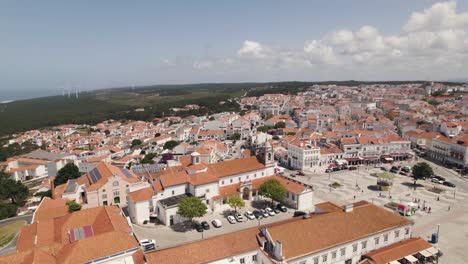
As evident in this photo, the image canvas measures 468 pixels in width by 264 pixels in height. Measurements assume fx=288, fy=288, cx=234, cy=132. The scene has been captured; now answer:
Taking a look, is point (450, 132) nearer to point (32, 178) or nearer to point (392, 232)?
point (392, 232)

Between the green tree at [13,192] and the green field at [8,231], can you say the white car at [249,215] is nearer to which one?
the green field at [8,231]

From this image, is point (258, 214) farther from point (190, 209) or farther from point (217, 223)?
point (190, 209)

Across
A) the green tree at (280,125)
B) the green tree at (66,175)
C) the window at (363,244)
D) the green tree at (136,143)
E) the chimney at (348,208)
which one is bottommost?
the green tree at (136,143)

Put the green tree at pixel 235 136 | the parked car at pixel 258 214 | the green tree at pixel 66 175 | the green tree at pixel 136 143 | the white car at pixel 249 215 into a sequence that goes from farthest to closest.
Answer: the green tree at pixel 136 143, the green tree at pixel 235 136, the green tree at pixel 66 175, the parked car at pixel 258 214, the white car at pixel 249 215

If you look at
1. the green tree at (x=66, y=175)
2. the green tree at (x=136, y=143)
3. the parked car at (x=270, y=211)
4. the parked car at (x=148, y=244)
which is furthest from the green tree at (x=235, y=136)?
the parked car at (x=148, y=244)


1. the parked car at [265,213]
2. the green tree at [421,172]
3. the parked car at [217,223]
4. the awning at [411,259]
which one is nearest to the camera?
the awning at [411,259]

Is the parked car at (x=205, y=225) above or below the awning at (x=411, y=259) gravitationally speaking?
below
